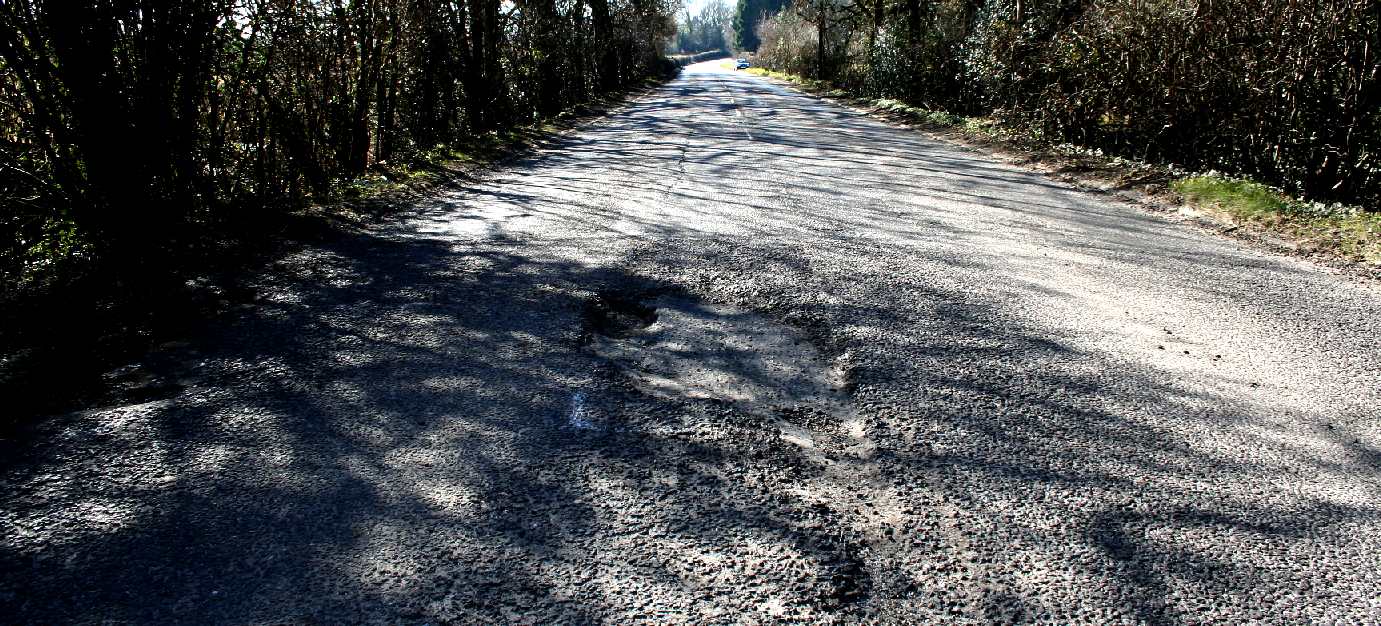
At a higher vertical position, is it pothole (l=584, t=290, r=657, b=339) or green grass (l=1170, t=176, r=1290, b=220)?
green grass (l=1170, t=176, r=1290, b=220)

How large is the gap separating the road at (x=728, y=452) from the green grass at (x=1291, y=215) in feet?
2.62

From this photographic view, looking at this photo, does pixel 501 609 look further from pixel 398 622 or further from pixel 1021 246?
pixel 1021 246

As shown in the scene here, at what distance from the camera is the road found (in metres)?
2.18

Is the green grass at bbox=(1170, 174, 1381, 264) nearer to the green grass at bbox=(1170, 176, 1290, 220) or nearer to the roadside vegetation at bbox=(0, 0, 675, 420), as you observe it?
the green grass at bbox=(1170, 176, 1290, 220)

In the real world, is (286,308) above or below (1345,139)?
below

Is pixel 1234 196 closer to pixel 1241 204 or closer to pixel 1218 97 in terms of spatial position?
pixel 1241 204

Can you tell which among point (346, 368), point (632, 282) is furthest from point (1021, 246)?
point (346, 368)

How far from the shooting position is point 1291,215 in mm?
7090

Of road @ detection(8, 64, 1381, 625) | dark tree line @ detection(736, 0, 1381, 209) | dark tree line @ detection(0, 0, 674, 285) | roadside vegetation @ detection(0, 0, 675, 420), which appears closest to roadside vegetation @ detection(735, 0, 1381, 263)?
dark tree line @ detection(736, 0, 1381, 209)

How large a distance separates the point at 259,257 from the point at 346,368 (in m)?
2.56

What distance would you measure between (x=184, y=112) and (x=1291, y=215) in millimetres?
9373

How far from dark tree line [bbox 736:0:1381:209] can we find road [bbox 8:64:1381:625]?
10.9 ft

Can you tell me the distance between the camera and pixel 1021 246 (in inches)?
243

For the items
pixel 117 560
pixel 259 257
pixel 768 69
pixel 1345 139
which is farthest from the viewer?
pixel 768 69
